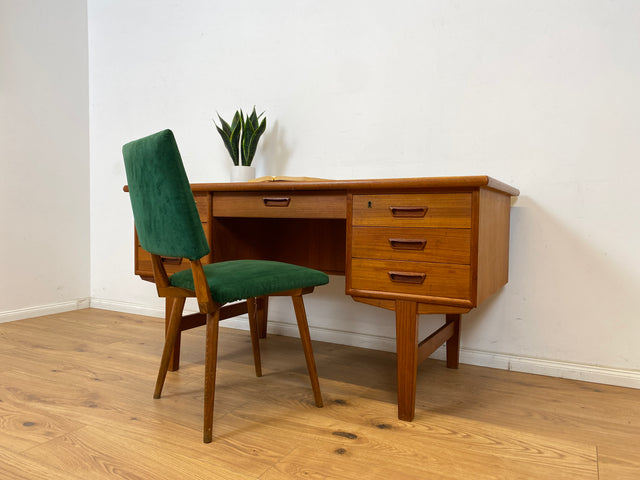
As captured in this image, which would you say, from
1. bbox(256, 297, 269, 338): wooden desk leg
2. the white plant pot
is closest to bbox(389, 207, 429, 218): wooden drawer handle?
the white plant pot

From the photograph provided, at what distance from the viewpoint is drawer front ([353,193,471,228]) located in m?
1.34

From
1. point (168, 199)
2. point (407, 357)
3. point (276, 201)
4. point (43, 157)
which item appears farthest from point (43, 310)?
point (407, 357)

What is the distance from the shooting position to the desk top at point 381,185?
4.30 feet

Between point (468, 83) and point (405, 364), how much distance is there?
1198 millimetres

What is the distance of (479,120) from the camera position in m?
1.92

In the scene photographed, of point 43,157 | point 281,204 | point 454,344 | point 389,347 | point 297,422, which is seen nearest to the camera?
point 297,422

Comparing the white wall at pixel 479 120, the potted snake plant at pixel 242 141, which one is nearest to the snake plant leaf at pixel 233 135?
the potted snake plant at pixel 242 141

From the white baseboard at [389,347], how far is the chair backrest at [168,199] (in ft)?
3.81

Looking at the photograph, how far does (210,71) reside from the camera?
2559 mm

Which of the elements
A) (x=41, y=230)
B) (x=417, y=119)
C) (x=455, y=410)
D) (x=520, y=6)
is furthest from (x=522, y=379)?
(x=41, y=230)

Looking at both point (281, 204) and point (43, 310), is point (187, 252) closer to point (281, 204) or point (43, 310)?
point (281, 204)

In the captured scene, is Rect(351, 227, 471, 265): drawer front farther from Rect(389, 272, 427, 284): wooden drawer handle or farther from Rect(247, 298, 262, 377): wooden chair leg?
Rect(247, 298, 262, 377): wooden chair leg

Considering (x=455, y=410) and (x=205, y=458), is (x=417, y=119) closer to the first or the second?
(x=455, y=410)

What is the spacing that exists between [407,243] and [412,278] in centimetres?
11
